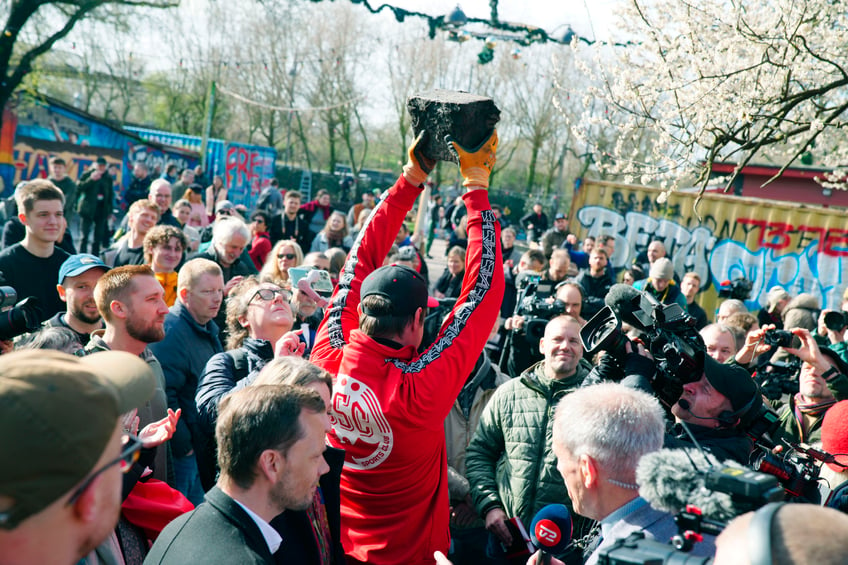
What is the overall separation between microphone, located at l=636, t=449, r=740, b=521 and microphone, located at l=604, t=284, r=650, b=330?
1.01 metres

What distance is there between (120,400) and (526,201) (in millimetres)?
34691

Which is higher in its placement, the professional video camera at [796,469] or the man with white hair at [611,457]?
the man with white hair at [611,457]

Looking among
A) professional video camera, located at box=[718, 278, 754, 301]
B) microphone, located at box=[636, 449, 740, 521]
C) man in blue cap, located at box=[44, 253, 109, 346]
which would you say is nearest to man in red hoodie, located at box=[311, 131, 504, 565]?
microphone, located at box=[636, 449, 740, 521]

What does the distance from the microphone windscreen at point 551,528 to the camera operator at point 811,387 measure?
2.33 meters

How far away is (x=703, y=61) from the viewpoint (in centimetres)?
717

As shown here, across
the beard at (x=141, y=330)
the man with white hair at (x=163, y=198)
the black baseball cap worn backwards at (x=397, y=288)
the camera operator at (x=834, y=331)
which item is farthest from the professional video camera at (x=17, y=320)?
the camera operator at (x=834, y=331)

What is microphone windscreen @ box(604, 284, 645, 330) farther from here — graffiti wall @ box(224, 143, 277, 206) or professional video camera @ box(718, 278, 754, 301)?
graffiti wall @ box(224, 143, 277, 206)

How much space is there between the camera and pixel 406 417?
2.59 m

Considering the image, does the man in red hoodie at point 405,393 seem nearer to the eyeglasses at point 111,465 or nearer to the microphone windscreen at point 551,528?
the microphone windscreen at point 551,528

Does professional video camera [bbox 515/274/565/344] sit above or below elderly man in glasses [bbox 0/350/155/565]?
below

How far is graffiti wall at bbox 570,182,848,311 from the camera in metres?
12.5

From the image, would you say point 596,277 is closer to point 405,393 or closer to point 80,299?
point 80,299

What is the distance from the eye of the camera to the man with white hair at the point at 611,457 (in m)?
2.12

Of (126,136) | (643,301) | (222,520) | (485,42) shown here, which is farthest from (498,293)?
(126,136)
